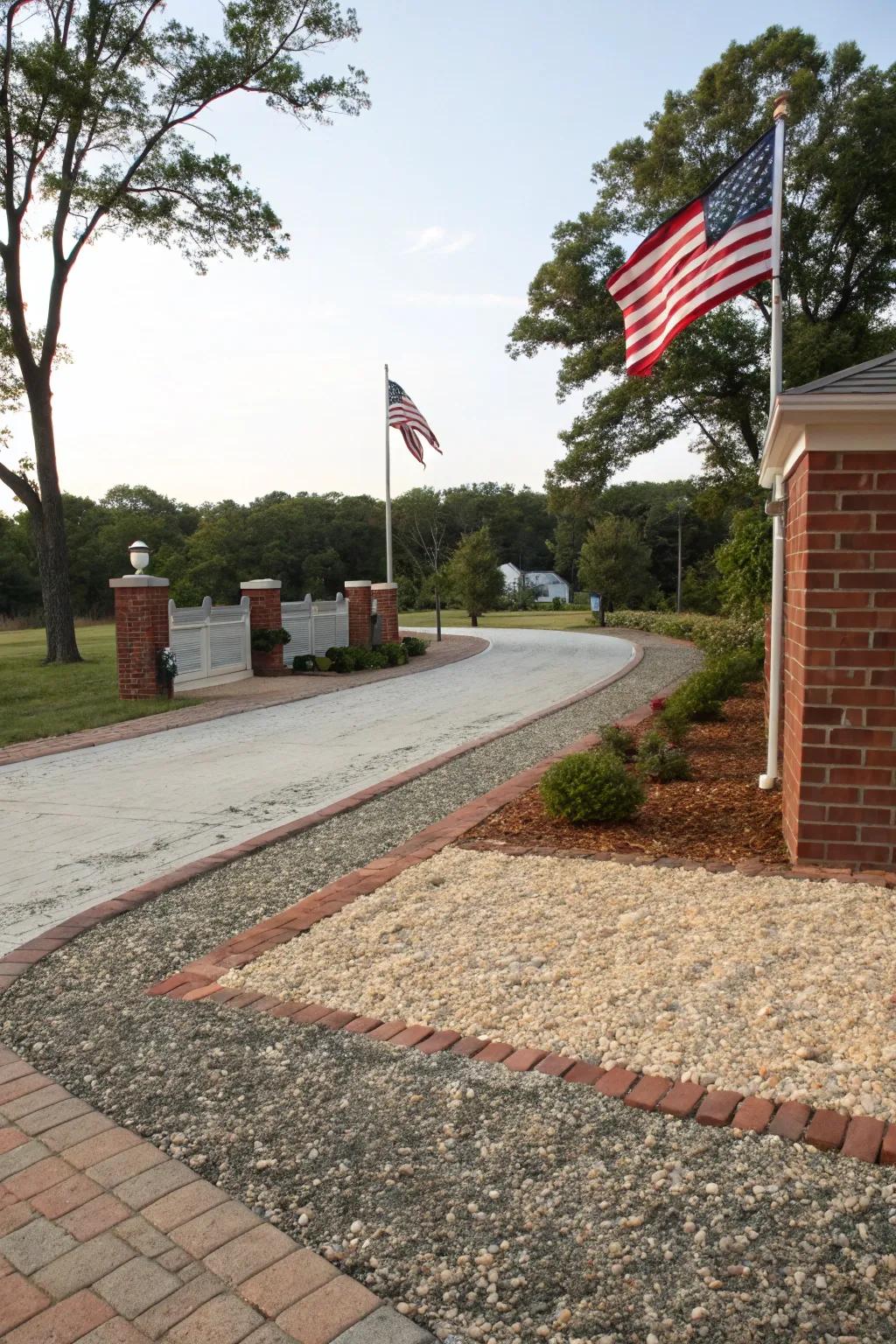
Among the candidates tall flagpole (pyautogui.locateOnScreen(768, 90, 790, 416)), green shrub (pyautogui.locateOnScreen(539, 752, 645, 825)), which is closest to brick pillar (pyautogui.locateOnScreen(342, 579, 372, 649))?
tall flagpole (pyautogui.locateOnScreen(768, 90, 790, 416))

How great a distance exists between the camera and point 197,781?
845cm

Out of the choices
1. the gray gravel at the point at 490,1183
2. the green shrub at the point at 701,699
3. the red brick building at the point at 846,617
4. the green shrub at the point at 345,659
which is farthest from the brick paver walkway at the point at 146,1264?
the green shrub at the point at 345,659

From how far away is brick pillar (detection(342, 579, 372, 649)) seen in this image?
22328 mm

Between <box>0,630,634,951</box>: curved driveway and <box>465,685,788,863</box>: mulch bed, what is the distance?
5.65ft

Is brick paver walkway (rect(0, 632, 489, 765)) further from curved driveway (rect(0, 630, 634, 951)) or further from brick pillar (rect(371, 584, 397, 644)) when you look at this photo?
brick pillar (rect(371, 584, 397, 644))

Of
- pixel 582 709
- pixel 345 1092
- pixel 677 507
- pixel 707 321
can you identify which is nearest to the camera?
pixel 345 1092

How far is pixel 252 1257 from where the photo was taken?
7.43 ft

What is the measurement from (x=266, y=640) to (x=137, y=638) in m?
4.38

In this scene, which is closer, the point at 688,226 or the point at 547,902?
the point at 547,902

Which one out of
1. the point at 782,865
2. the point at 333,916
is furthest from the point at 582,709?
the point at 333,916

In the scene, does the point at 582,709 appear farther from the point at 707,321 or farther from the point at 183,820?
the point at 707,321

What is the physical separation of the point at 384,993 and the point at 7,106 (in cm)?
2143

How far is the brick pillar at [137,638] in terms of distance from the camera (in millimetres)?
14398

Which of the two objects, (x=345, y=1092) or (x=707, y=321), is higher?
(x=707, y=321)
